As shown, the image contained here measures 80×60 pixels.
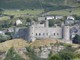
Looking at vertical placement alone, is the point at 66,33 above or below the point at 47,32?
below

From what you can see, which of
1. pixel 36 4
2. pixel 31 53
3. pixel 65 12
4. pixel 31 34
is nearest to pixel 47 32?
pixel 31 34

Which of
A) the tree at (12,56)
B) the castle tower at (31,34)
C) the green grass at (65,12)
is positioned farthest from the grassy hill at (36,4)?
the tree at (12,56)

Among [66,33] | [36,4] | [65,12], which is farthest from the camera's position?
[36,4]

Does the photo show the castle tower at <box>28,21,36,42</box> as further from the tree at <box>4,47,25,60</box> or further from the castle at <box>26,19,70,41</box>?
the tree at <box>4,47,25,60</box>

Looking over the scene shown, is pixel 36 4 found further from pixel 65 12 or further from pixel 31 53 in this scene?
pixel 31 53

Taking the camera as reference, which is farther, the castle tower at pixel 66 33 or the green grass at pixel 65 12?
the green grass at pixel 65 12

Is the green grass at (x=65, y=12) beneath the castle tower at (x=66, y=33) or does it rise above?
above

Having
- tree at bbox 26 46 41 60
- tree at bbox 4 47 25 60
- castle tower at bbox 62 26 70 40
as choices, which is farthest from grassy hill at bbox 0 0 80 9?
tree at bbox 4 47 25 60

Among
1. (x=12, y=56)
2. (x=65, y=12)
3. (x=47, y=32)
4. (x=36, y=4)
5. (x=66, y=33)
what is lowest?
(x=12, y=56)

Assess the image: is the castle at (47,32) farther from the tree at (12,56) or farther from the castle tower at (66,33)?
the tree at (12,56)
